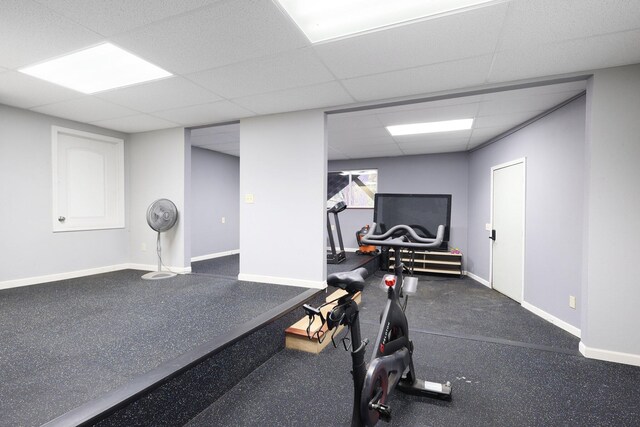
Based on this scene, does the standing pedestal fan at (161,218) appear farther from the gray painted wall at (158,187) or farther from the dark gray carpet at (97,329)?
the dark gray carpet at (97,329)

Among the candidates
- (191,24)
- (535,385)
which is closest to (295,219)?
(191,24)

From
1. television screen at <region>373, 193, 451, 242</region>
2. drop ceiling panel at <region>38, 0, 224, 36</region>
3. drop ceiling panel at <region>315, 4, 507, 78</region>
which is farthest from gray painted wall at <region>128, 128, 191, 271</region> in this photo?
television screen at <region>373, 193, 451, 242</region>

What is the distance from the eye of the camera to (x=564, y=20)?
1.80 meters

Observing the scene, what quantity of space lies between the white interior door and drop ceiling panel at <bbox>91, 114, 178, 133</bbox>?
192 inches

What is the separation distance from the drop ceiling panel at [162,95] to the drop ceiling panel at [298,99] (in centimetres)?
40

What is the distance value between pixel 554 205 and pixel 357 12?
Result: 2988mm

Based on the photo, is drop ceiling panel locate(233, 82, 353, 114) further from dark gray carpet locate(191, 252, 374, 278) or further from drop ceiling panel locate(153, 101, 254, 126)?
dark gray carpet locate(191, 252, 374, 278)

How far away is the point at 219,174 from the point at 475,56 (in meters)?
5.15

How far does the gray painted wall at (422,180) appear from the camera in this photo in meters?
5.85

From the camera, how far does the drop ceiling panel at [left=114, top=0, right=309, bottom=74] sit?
177 centimetres

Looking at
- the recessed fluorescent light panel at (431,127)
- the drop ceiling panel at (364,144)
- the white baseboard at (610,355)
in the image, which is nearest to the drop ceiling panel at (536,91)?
the recessed fluorescent light panel at (431,127)

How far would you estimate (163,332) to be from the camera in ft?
7.23

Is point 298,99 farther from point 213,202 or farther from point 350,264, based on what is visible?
point 213,202

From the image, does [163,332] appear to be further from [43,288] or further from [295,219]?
[43,288]
